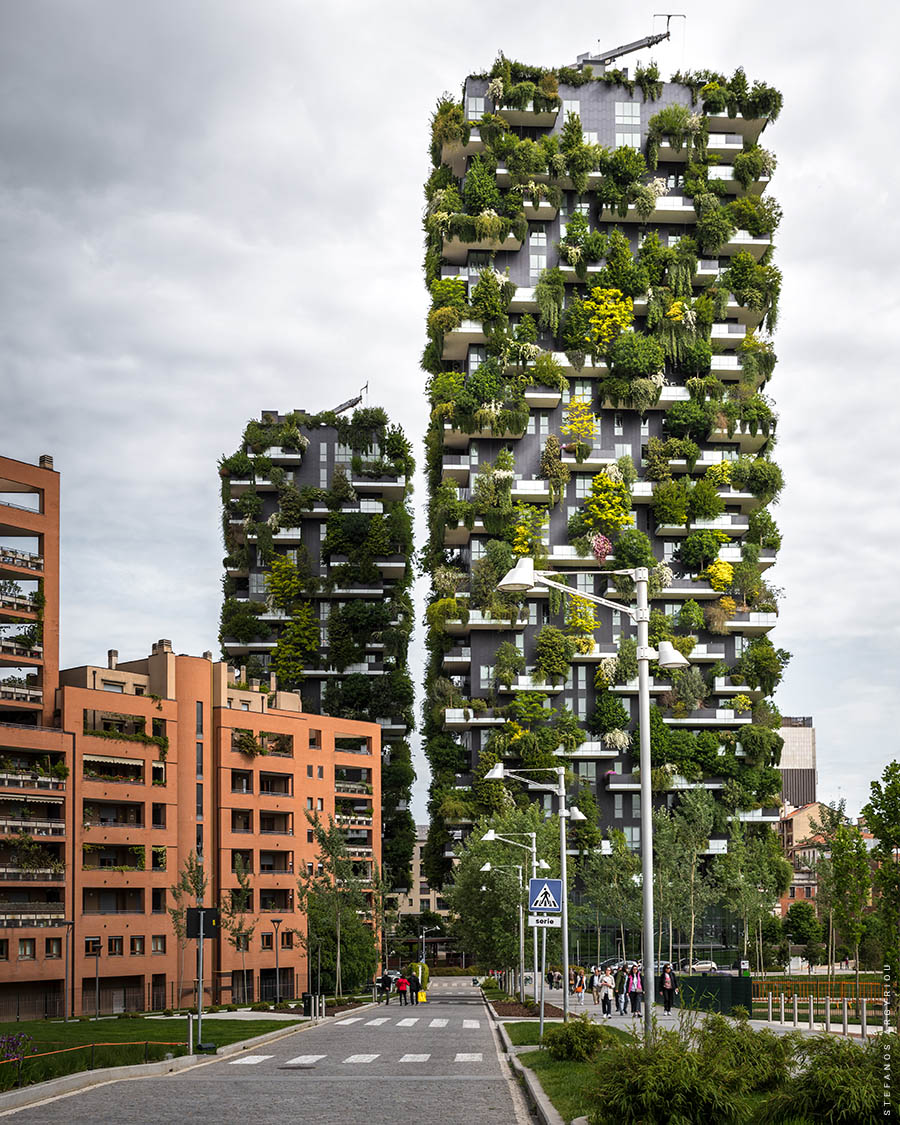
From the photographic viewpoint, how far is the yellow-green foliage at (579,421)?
4117 inches

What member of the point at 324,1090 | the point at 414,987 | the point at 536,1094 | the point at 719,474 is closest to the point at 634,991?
the point at 414,987

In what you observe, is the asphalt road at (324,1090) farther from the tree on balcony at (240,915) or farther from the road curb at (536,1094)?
the tree on balcony at (240,915)

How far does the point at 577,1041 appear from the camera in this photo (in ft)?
88.3

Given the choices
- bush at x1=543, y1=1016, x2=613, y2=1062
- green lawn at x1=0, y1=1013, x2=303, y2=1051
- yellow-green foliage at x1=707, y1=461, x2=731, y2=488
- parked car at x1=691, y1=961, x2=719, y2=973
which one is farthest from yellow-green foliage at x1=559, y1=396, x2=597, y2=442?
bush at x1=543, y1=1016, x2=613, y2=1062

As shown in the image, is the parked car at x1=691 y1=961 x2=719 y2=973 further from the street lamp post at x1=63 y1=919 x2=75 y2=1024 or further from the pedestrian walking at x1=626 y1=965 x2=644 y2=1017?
the street lamp post at x1=63 y1=919 x2=75 y2=1024

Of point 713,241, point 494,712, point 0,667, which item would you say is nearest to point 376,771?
point 494,712

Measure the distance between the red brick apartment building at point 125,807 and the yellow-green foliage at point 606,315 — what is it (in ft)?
118

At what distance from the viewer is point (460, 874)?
80500 mm

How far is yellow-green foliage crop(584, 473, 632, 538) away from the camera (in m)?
102

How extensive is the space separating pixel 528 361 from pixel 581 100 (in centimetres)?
2279

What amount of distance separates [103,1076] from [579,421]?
8246 cm

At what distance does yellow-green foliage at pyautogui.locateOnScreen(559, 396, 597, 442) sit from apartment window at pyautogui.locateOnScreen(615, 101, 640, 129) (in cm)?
2329

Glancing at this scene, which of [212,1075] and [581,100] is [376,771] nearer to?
[581,100]

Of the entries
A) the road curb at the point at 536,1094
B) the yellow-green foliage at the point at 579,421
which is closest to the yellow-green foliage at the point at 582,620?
the yellow-green foliage at the point at 579,421
